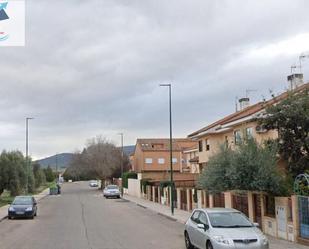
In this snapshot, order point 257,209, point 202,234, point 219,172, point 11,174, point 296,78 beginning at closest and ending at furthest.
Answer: point 202,234, point 219,172, point 257,209, point 296,78, point 11,174

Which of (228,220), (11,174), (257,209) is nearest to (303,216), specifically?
(228,220)

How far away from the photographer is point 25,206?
109 ft

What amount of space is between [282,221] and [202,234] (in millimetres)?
5924

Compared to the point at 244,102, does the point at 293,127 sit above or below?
below

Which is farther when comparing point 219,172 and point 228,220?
point 219,172

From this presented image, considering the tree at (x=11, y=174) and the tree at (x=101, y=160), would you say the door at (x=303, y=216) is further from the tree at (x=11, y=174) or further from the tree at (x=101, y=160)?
the tree at (x=101, y=160)

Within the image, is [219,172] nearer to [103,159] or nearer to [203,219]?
[203,219]

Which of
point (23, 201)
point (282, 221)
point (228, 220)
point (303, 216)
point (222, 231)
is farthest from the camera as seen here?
point (23, 201)

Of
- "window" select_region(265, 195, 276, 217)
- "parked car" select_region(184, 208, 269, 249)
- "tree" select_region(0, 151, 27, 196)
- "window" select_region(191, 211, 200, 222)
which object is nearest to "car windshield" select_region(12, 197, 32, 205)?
"window" select_region(265, 195, 276, 217)

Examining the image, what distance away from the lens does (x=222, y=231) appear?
1468 centimetres

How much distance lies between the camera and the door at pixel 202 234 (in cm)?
1507

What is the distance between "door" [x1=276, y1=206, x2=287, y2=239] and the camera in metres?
19.8

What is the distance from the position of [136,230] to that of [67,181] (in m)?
148

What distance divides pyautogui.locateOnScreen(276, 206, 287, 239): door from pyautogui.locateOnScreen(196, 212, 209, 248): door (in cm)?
477
